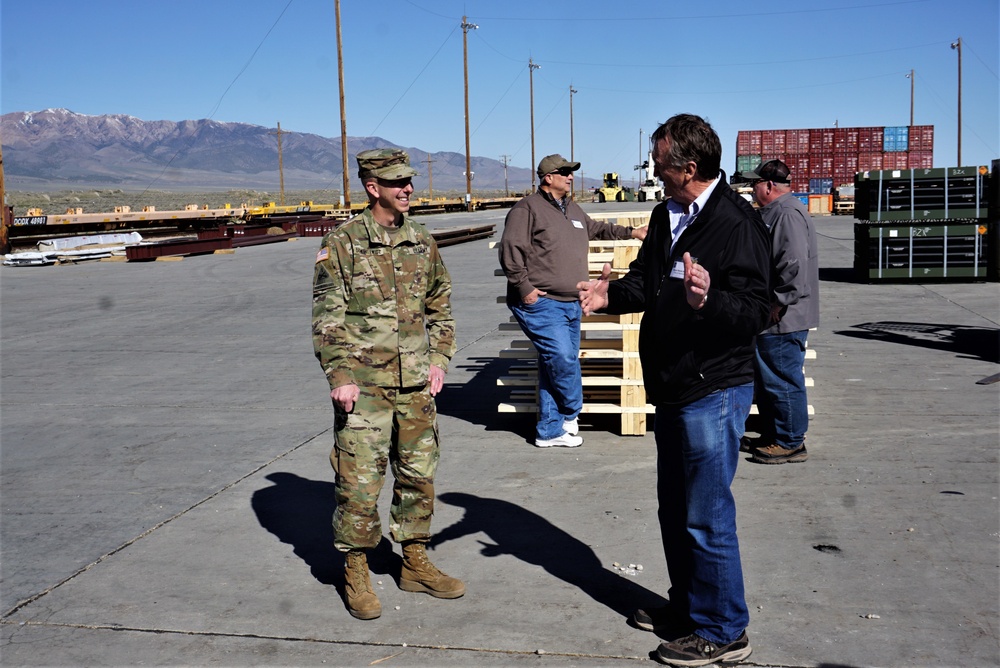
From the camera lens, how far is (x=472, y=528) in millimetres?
5453

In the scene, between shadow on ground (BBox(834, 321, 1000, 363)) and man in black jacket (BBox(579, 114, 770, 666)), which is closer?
man in black jacket (BBox(579, 114, 770, 666))

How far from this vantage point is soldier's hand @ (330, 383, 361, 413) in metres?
4.20

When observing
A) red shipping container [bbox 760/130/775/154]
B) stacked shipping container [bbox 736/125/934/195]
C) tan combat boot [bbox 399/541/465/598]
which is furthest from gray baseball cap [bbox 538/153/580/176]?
red shipping container [bbox 760/130/775/154]

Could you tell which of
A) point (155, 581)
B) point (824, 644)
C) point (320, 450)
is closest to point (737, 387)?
point (824, 644)

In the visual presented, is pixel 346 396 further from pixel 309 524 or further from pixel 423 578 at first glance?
pixel 309 524

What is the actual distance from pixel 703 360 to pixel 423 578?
1.74 metres

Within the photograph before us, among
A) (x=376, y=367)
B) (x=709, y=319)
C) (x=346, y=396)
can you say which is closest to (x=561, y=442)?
(x=376, y=367)

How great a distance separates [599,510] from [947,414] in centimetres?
366

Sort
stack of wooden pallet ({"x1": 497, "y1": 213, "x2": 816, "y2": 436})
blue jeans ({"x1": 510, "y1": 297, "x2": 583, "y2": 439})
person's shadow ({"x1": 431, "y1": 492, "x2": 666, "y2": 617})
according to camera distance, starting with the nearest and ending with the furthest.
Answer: person's shadow ({"x1": 431, "y1": 492, "x2": 666, "y2": 617}) → blue jeans ({"x1": 510, "y1": 297, "x2": 583, "y2": 439}) → stack of wooden pallet ({"x1": 497, "y1": 213, "x2": 816, "y2": 436})

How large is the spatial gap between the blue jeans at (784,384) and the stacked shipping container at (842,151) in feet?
223

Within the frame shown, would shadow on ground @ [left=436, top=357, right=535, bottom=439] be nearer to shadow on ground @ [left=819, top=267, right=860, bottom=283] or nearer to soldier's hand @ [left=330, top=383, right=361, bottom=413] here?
soldier's hand @ [left=330, top=383, right=361, bottom=413]

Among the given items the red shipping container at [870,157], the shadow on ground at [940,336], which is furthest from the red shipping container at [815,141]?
the shadow on ground at [940,336]

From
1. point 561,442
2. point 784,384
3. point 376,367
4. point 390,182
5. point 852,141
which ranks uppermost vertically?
point 852,141

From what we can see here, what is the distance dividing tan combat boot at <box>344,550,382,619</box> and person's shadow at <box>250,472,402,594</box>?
1.06 feet
